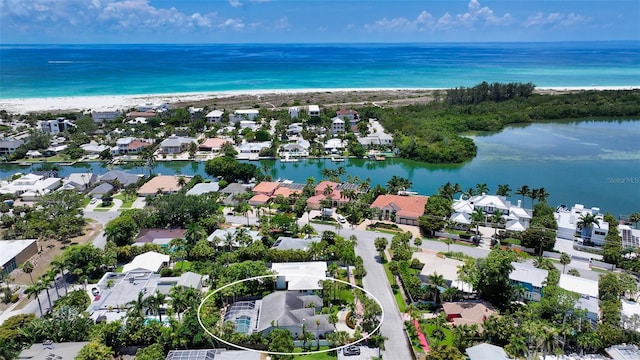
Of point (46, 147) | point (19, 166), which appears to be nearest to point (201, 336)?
point (19, 166)

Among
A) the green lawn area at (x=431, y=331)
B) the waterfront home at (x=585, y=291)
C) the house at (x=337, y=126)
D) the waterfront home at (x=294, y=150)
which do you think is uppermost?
the house at (x=337, y=126)

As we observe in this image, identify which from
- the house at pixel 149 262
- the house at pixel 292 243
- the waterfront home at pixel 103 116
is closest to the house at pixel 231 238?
the house at pixel 292 243

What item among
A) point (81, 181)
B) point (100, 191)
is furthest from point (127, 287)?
point (81, 181)

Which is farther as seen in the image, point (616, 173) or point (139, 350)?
point (616, 173)

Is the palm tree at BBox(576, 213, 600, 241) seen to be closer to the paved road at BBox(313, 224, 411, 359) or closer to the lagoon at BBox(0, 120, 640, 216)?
the lagoon at BBox(0, 120, 640, 216)

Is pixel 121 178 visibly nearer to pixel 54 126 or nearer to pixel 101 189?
pixel 101 189

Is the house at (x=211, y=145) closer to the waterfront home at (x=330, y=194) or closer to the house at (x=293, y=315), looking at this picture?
the waterfront home at (x=330, y=194)

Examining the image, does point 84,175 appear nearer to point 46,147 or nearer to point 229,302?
point 46,147

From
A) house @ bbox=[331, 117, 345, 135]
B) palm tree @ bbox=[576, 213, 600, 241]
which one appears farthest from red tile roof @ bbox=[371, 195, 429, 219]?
house @ bbox=[331, 117, 345, 135]
